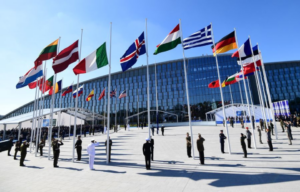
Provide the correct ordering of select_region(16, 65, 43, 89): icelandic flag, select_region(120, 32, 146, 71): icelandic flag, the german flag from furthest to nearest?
1. select_region(16, 65, 43, 89): icelandic flag
2. the german flag
3. select_region(120, 32, 146, 71): icelandic flag

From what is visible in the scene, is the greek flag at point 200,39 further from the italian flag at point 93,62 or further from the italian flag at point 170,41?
the italian flag at point 93,62

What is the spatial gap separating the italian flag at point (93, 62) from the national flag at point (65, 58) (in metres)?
1.23

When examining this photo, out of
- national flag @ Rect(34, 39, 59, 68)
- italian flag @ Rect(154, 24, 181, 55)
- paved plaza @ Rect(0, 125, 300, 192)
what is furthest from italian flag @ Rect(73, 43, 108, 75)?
paved plaza @ Rect(0, 125, 300, 192)

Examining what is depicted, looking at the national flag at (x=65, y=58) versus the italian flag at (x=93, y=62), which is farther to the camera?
the national flag at (x=65, y=58)

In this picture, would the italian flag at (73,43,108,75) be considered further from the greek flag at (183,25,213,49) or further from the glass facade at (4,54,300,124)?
the glass facade at (4,54,300,124)

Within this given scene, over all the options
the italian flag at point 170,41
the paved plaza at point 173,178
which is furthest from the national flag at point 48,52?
the italian flag at point 170,41

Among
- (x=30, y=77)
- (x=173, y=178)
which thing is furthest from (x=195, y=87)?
(x=173, y=178)

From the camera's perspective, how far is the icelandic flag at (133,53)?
10.9 meters

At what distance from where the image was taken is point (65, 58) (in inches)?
448

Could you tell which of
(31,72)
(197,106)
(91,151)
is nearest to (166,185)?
(91,151)

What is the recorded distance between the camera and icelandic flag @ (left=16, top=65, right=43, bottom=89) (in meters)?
14.0

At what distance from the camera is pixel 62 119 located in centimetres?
3775

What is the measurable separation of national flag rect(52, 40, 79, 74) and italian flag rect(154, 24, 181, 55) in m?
5.97

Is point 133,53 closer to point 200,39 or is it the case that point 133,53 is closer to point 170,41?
point 170,41
